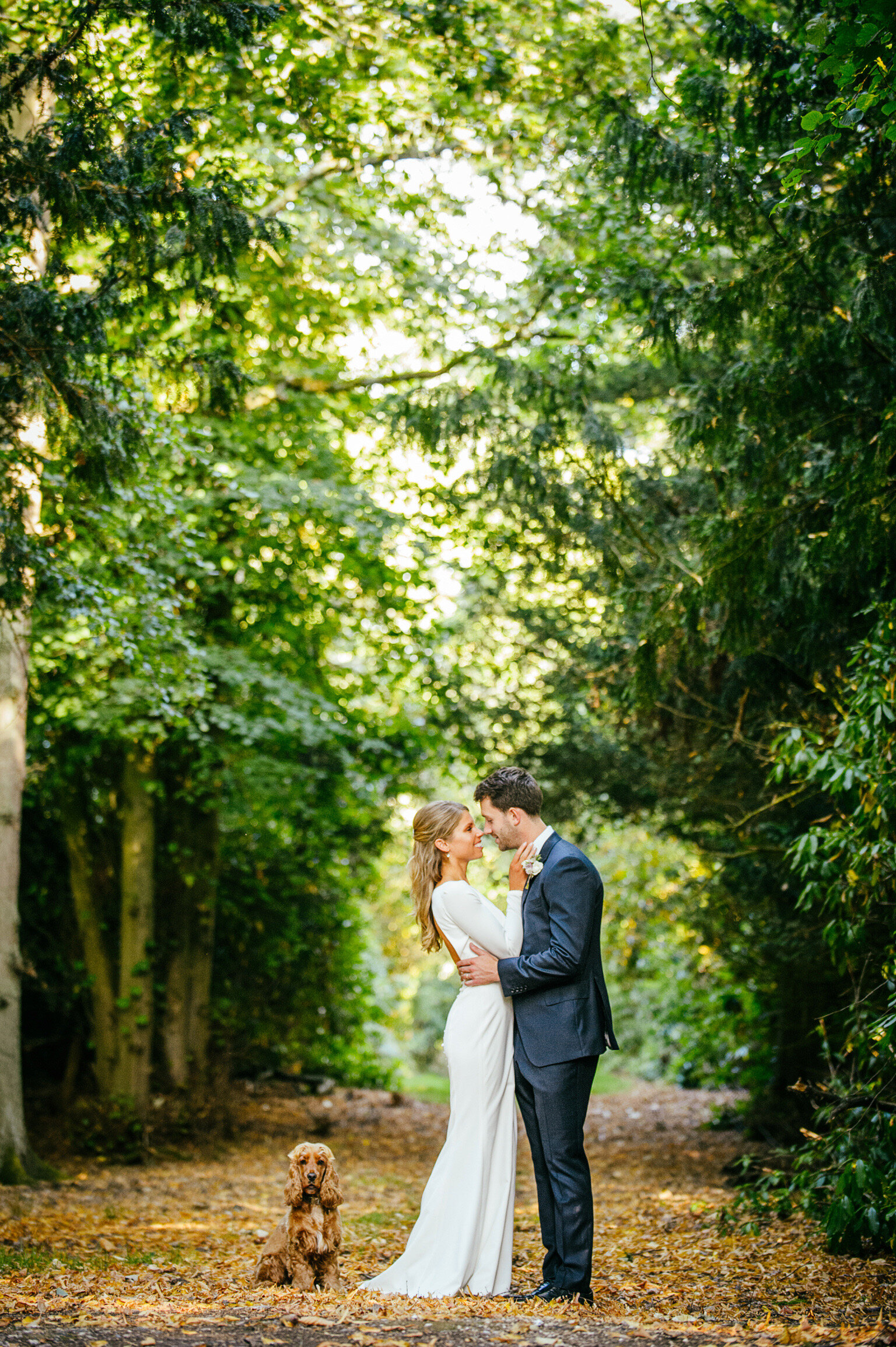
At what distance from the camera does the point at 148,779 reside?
10.4m

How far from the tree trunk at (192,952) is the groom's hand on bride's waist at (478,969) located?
681cm

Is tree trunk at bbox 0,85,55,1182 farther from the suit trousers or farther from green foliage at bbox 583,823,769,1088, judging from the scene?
green foliage at bbox 583,823,769,1088

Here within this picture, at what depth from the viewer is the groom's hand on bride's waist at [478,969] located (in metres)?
4.58

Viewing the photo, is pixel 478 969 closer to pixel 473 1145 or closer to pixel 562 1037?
pixel 562 1037

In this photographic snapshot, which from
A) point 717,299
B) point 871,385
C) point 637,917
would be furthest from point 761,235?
point 637,917

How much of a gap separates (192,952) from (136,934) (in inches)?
40.5

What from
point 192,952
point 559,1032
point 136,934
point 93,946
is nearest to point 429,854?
point 559,1032

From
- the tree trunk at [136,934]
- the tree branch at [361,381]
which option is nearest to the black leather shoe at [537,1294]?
the tree trunk at [136,934]

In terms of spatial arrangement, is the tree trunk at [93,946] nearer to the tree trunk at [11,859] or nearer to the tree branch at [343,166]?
the tree trunk at [11,859]

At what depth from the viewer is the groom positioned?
14.1ft

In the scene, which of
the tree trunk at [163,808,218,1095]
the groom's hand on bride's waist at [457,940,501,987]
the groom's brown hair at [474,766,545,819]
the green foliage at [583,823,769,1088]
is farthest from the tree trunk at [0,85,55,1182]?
the green foliage at [583,823,769,1088]

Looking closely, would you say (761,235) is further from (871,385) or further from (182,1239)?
(182,1239)

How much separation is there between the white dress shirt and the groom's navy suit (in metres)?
0.05

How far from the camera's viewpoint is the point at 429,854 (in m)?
4.82
